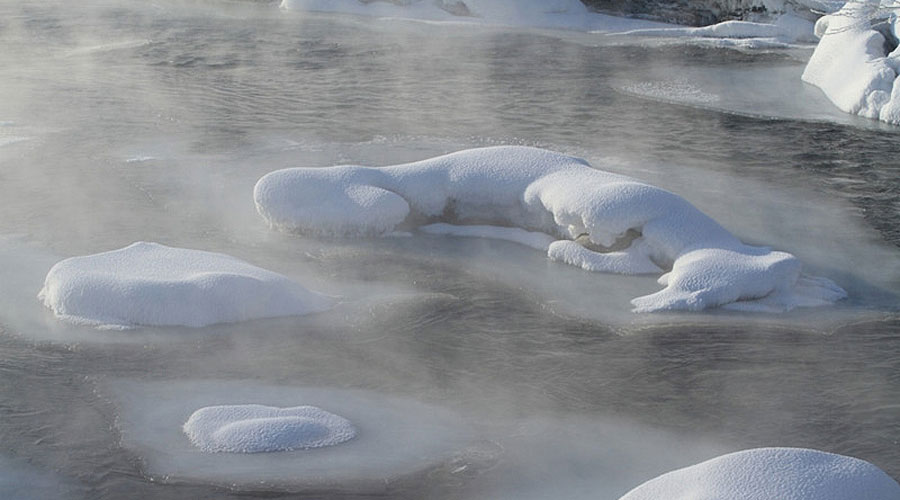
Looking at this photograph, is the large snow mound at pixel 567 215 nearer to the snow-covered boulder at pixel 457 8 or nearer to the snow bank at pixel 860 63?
the snow bank at pixel 860 63

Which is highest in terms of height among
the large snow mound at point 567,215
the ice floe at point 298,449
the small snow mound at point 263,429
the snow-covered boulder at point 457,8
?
the snow-covered boulder at point 457,8

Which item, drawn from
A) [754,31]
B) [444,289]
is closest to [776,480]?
[444,289]

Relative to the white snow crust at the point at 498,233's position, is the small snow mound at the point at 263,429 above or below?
below

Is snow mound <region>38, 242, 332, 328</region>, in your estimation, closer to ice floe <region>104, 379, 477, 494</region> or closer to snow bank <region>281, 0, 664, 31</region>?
ice floe <region>104, 379, 477, 494</region>

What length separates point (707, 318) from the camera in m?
8.71

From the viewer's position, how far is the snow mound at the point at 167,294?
→ 8.36 m

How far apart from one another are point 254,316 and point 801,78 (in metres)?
11.9

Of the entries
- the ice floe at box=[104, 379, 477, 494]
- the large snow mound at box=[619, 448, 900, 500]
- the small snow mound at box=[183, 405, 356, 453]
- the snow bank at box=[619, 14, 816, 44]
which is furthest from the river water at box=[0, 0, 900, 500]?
the snow bank at box=[619, 14, 816, 44]

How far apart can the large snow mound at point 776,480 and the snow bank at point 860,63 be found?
35.0 ft

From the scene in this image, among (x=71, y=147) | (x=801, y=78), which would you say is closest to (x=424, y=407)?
(x=71, y=147)

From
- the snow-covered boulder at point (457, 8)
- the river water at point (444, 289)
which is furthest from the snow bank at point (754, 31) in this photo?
the river water at point (444, 289)

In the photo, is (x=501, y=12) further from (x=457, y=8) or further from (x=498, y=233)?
(x=498, y=233)

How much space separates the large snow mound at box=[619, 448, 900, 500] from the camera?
509cm

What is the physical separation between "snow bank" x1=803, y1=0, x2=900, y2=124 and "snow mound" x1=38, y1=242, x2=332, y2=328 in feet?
30.8
